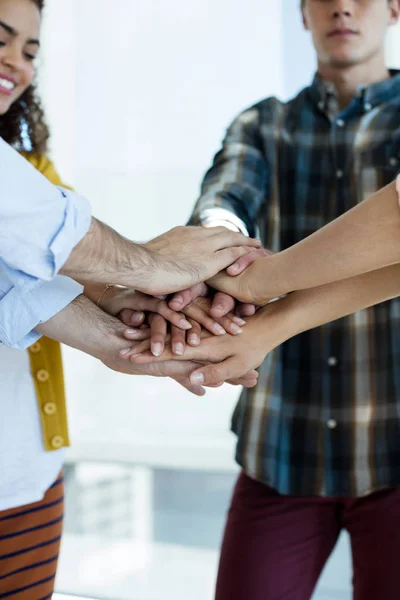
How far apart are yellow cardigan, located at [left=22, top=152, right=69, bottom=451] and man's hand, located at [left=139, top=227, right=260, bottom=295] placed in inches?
12.7

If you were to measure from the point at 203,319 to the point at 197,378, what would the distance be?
120 mm

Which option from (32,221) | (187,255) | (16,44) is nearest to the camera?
(32,221)

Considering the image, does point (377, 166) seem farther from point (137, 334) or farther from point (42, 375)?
point (42, 375)

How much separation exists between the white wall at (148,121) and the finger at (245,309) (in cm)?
210

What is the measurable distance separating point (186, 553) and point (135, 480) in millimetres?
737

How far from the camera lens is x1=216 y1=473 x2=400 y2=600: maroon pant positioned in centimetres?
161

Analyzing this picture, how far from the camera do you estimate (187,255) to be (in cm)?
148

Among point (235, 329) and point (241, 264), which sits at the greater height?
point (241, 264)

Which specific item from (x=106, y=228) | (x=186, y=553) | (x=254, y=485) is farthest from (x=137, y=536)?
(x=106, y=228)

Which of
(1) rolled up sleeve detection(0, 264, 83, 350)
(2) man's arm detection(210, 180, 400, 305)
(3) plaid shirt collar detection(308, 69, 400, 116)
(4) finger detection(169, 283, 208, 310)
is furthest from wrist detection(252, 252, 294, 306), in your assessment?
(3) plaid shirt collar detection(308, 69, 400, 116)

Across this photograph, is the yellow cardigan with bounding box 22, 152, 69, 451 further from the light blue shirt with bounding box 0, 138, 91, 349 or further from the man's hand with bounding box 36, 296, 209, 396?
the light blue shirt with bounding box 0, 138, 91, 349

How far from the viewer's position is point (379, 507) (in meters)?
1.64

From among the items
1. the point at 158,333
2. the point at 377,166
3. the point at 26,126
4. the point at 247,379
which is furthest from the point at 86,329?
the point at 377,166

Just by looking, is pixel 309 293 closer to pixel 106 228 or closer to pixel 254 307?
pixel 254 307
